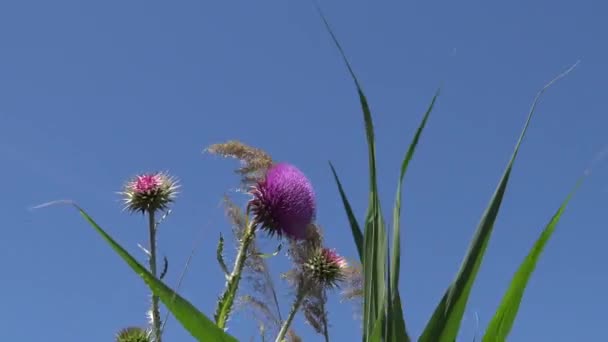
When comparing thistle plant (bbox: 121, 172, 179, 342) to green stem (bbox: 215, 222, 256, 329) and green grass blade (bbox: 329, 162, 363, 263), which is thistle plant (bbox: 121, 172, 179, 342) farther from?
green grass blade (bbox: 329, 162, 363, 263)

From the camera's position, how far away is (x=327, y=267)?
299 centimetres

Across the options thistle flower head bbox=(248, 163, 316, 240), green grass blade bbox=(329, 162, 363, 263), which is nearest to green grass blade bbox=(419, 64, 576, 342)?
green grass blade bbox=(329, 162, 363, 263)

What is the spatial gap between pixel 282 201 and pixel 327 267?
0.30 metres

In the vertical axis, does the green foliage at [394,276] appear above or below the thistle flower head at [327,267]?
below

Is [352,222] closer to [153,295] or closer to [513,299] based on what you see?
[513,299]

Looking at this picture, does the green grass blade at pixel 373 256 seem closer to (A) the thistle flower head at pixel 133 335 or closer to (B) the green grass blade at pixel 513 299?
(B) the green grass blade at pixel 513 299

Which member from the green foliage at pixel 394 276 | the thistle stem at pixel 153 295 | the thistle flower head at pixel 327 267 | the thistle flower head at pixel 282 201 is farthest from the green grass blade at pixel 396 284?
the thistle flower head at pixel 282 201

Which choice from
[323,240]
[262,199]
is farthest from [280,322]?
[262,199]

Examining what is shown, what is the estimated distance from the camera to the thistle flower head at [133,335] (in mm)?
2777

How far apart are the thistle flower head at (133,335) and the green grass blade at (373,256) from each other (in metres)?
1.64

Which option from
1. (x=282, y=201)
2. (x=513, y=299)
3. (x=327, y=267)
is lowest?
(x=513, y=299)

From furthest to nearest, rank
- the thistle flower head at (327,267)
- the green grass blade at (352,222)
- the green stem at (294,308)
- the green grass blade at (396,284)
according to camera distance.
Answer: the thistle flower head at (327,267) → the green stem at (294,308) → the green grass blade at (352,222) → the green grass blade at (396,284)

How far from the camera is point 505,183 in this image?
1.22 metres

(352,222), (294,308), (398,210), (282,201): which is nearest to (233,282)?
(294,308)
